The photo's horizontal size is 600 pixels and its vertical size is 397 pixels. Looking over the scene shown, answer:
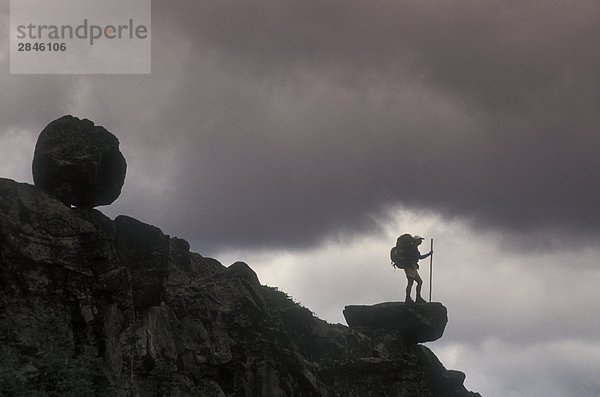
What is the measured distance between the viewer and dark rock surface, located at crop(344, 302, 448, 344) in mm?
48875

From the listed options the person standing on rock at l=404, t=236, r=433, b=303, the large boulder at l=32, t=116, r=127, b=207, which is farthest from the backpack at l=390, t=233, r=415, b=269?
the large boulder at l=32, t=116, r=127, b=207

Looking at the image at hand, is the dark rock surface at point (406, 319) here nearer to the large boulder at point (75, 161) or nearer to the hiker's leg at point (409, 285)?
the hiker's leg at point (409, 285)

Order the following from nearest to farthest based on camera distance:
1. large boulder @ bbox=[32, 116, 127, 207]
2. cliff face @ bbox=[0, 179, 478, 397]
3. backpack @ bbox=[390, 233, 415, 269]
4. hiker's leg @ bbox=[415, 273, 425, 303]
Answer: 1. cliff face @ bbox=[0, 179, 478, 397]
2. large boulder @ bbox=[32, 116, 127, 207]
3. backpack @ bbox=[390, 233, 415, 269]
4. hiker's leg @ bbox=[415, 273, 425, 303]

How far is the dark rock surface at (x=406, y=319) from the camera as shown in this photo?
4888 cm

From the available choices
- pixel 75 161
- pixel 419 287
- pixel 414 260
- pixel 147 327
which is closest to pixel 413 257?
pixel 414 260

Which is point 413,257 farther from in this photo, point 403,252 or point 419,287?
point 419,287

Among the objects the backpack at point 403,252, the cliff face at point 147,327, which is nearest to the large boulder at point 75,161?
the cliff face at point 147,327

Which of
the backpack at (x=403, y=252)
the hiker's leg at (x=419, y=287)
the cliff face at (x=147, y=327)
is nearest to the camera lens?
the cliff face at (x=147, y=327)

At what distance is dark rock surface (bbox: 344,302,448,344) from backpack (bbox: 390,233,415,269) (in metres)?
4.53

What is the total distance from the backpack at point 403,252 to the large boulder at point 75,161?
1931 centimetres

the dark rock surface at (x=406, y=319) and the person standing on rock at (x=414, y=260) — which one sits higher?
the person standing on rock at (x=414, y=260)

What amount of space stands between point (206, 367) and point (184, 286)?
466 centimetres

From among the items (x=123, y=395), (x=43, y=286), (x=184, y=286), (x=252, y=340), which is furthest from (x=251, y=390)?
(x=43, y=286)

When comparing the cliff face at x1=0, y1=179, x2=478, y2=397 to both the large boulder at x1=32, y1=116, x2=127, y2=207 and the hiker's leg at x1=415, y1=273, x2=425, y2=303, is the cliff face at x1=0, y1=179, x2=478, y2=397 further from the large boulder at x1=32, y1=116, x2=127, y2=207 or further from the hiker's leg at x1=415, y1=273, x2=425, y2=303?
the hiker's leg at x1=415, y1=273, x2=425, y2=303
